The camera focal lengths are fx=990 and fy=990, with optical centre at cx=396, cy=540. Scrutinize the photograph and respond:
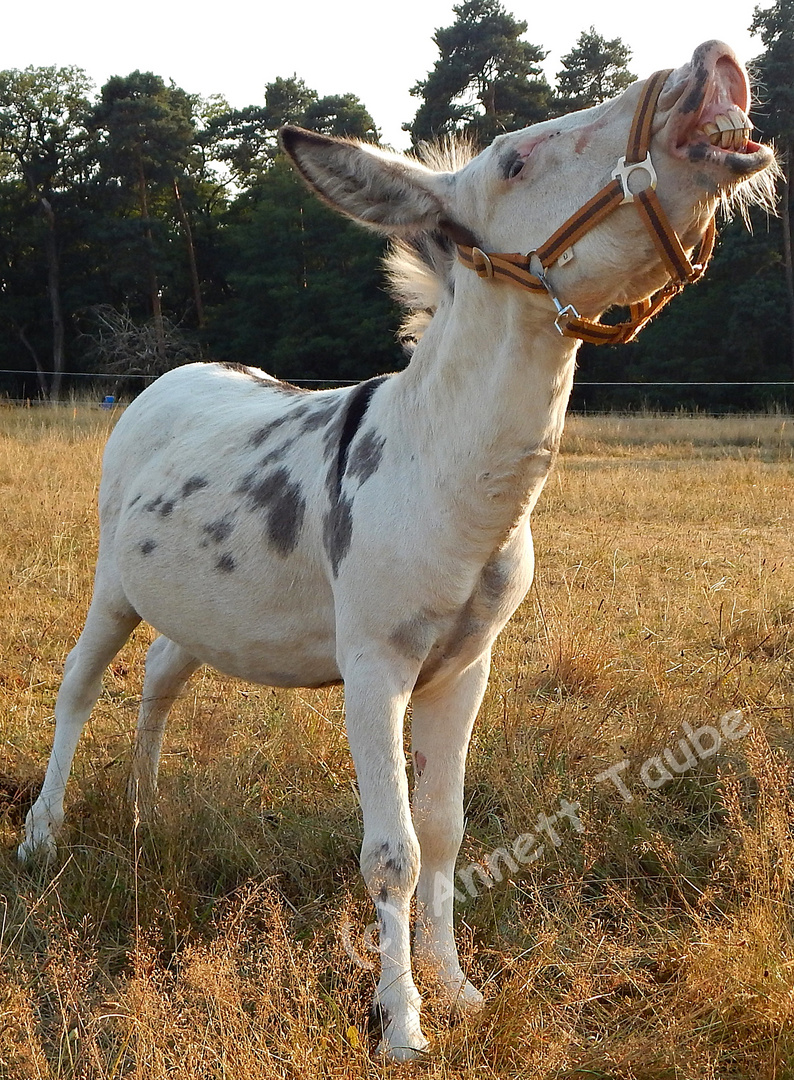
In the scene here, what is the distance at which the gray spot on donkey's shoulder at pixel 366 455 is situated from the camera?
2623mm

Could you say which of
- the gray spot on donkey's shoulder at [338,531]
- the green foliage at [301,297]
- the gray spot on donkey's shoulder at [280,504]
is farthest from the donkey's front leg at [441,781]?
the green foliage at [301,297]

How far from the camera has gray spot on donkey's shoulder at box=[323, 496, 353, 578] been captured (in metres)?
2.57

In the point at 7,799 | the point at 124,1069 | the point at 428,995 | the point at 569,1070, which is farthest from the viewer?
the point at 7,799

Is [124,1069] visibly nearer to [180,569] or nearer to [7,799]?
[180,569]

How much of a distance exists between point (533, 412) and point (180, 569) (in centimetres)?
146

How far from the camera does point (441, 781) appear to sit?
2816 millimetres

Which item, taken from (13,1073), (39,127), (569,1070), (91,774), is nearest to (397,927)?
(569,1070)

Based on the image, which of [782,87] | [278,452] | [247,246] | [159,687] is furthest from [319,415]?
[247,246]

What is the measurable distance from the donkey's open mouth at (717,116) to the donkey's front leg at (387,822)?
52.6 inches

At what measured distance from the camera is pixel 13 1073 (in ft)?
7.19

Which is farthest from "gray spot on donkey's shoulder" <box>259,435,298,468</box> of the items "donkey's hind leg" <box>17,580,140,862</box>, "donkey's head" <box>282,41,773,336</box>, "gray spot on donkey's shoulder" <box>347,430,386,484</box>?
"donkey's hind leg" <box>17,580,140,862</box>

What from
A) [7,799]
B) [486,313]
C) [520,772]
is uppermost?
[486,313]

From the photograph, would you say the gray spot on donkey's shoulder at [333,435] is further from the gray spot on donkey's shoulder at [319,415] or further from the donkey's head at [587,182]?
the donkey's head at [587,182]

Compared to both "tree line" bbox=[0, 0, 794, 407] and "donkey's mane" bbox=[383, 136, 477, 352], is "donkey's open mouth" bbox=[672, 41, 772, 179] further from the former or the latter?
"tree line" bbox=[0, 0, 794, 407]
